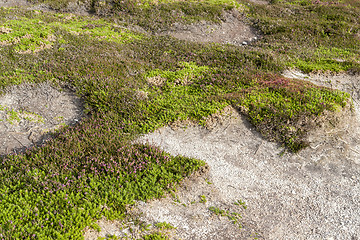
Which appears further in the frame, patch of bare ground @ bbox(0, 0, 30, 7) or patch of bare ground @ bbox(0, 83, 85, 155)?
patch of bare ground @ bbox(0, 0, 30, 7)

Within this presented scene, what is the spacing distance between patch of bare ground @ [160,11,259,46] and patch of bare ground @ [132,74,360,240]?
13350 millimetres

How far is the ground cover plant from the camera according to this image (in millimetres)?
7102

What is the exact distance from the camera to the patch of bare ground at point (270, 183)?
7383 millimetres

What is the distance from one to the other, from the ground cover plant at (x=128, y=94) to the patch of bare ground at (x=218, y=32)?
1.10 metres

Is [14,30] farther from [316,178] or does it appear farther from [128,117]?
[316,178]

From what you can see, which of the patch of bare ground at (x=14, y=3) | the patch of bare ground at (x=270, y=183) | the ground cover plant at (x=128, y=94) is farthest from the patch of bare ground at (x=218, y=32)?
the patch of bare ground at (x=14, y=3)

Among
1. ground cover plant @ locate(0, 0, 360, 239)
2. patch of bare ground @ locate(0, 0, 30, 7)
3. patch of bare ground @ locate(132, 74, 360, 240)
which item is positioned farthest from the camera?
patch of bare ground @ locate(0, 0, 30, 7)

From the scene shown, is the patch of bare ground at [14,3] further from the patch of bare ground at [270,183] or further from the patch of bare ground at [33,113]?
the patch of bare ground at [270,183]

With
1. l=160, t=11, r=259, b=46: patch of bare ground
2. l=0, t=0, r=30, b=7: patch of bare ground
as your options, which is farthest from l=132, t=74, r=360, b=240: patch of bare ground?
l=0, t=0, r=30, b=7: patch of bare ground

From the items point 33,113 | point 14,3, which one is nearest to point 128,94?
point 33,113

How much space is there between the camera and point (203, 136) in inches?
423

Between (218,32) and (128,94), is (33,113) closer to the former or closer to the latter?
(128,94)

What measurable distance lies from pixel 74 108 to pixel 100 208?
20.1ft

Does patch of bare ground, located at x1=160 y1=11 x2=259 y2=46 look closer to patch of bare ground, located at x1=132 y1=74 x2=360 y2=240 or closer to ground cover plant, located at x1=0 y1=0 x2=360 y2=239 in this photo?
ground cover plant, located at x1=0 y1=0 x2=360 y2=239
